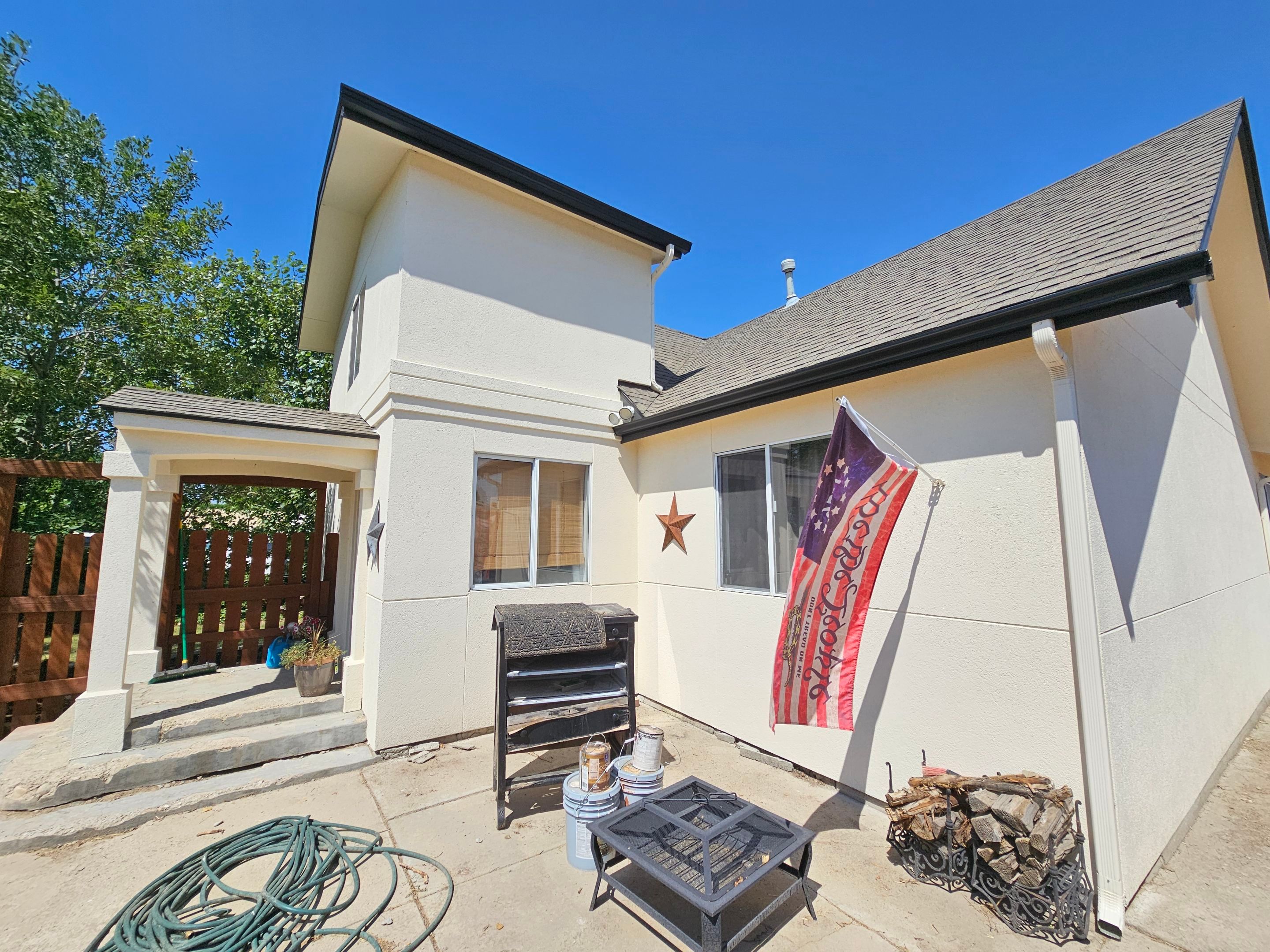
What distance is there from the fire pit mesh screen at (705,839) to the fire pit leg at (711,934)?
0.09 m

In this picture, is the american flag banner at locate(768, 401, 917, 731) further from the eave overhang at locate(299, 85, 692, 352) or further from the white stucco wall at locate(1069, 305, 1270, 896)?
the eave overhang at locate(299, 85, 692, 352)

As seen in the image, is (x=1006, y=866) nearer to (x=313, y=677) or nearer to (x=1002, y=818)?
(x=1002, y=818)

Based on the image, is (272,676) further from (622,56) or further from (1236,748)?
(1236,748)

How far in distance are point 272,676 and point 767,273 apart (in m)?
12.3

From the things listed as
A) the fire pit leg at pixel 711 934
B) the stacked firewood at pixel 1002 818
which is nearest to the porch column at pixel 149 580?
the fire pit leg at pixel 711 934

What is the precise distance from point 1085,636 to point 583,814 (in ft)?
10.6

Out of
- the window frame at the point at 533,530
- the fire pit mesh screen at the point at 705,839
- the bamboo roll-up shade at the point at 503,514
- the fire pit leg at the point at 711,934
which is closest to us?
the fire pit leg at the point at 711,934

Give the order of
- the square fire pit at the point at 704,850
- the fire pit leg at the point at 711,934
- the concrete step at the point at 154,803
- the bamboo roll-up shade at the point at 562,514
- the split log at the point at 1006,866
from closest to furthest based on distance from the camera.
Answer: the fire pit leg at the point at 711,934, the square fire pit at the point at 704,850, the split log at the point at 1006,866, the concrete step at the point at 154,803, the bamboo roll-up shade at the point at 562,514

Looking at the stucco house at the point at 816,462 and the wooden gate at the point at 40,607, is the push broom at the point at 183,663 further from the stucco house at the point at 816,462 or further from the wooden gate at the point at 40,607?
the stucco house at the point at 816,462

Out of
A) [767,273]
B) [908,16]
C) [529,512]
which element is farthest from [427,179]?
[767,273]

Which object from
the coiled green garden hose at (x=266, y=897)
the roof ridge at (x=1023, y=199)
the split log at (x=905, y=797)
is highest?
the roof ridge at (x=1023, y=199)

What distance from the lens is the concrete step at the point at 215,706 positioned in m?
4.85

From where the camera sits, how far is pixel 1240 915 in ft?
9.69

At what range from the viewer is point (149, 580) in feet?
17.4
